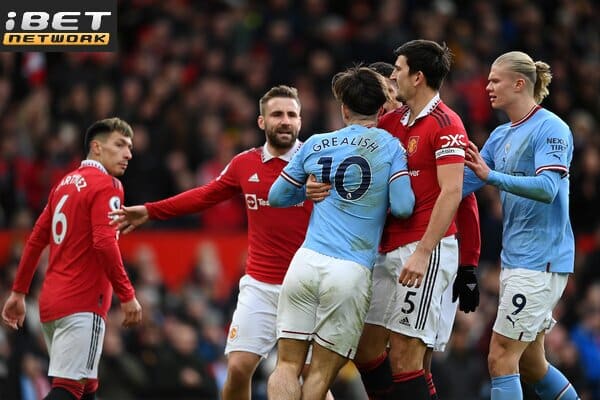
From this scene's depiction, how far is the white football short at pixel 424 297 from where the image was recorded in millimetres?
8688

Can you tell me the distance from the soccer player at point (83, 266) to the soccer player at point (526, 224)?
2.84 metres

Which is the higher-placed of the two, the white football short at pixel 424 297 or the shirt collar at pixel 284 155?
the shirt collar at pixel 284 155

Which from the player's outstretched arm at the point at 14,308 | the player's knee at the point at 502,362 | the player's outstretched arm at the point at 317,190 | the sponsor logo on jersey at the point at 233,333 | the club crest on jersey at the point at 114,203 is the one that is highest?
the player's outstretched arm at the point at 317,190

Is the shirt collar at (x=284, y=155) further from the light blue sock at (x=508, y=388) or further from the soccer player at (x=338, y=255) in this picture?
the light blue sock at (x=508, y=388)

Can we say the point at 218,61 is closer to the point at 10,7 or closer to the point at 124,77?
the point at 124,77

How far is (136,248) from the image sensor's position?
653 inches

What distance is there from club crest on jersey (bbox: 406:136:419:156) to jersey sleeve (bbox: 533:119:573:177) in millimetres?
913

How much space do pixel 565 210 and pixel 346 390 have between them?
6844 millimetres

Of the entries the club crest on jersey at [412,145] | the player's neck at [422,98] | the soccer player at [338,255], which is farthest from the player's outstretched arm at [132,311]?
the player's neck at [422,98]

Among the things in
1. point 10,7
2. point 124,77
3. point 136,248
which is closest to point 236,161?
point 10,7

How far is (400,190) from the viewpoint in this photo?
A: 8578 millimetres

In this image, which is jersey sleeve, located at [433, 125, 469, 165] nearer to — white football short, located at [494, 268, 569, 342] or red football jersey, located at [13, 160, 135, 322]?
white football short, located at [494, 268, 569, 342]

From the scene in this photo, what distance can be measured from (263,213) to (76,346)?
181cm

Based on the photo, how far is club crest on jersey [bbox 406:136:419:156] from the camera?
8.77 m
